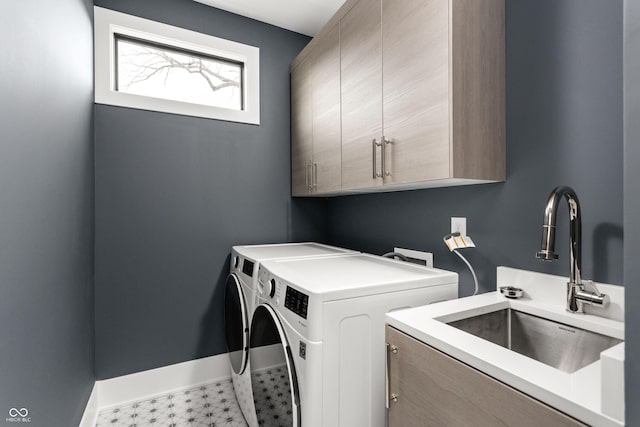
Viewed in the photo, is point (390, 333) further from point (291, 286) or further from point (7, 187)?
point (7, 187)

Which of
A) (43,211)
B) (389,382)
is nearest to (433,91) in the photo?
(389,382)

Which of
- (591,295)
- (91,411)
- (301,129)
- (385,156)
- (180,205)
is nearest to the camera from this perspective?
(591,295)

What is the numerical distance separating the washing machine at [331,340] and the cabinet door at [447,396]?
0.12 meters

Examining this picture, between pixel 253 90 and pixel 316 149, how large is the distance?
745 mm

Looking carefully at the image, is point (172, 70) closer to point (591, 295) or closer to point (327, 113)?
point (327, 113)

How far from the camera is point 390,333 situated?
37.0 inches

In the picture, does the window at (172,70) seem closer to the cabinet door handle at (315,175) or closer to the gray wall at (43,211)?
the gray wall at (43,211)

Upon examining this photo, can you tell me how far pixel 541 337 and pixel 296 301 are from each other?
0.85 m

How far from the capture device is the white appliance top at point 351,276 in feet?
3.40

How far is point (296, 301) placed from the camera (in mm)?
1055

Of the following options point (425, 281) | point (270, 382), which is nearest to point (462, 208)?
point (425, 281)

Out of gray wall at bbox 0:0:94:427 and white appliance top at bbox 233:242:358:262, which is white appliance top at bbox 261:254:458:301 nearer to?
white appliance top at bbox 233:242:358:262

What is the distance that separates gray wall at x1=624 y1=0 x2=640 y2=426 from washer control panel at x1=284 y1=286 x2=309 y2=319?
0.74 m

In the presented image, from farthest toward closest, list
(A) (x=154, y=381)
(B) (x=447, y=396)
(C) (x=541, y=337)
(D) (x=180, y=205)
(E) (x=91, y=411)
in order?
(D) (x=180, y=205) < (A) (x=154, y=381) < (E) (x=91, y=411) < (C) (x=541, y=337) < (B) (x=447, y=396)
